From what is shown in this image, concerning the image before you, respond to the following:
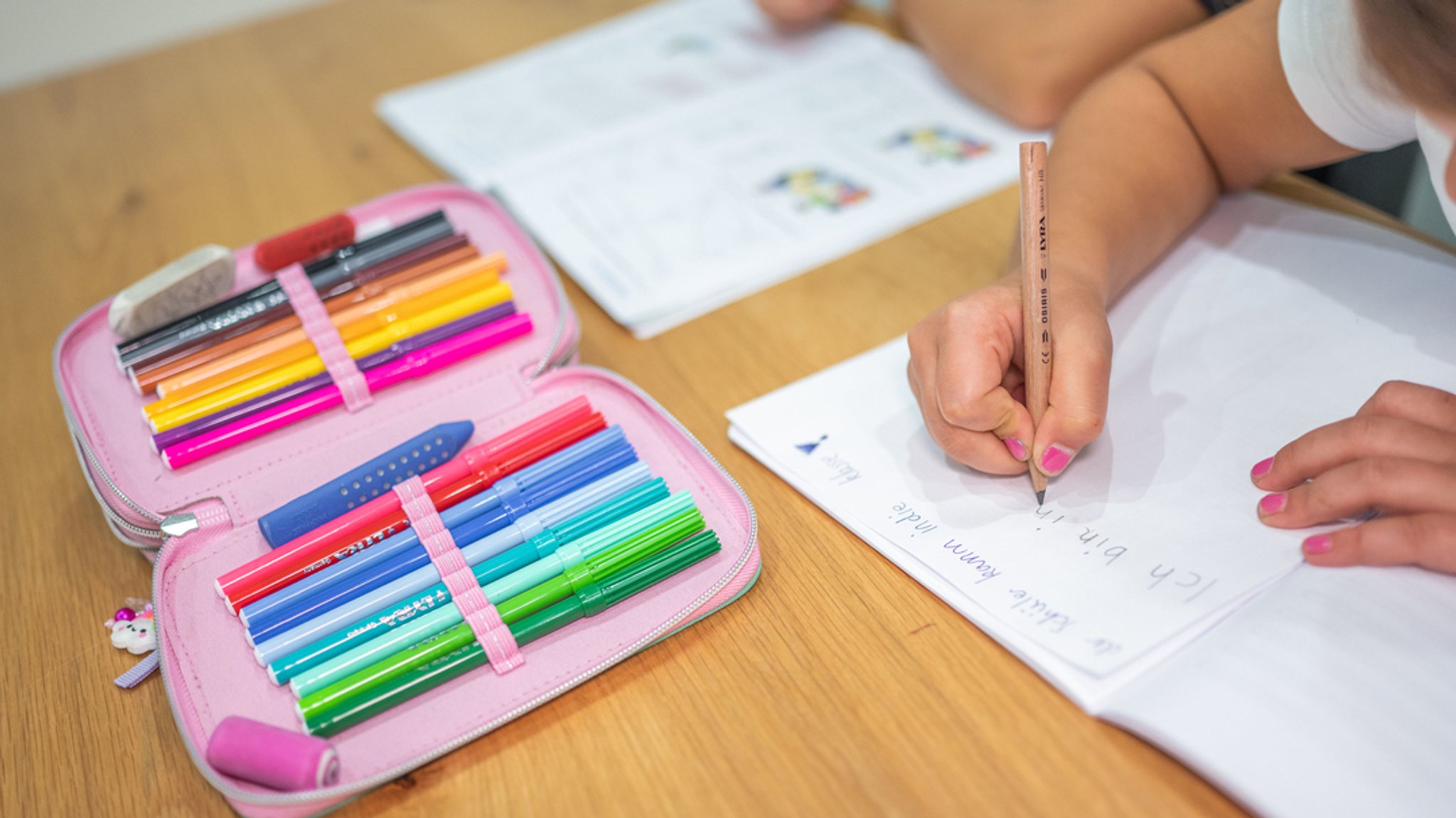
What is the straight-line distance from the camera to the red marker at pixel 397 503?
0.50 m

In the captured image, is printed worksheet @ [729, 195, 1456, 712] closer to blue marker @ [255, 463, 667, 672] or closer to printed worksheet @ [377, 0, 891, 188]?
blue marker @ [255, 463, 667, 672]

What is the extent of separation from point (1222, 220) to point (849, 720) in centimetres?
47

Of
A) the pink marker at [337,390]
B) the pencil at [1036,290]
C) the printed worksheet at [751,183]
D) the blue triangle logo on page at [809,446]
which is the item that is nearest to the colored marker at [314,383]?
the pink marker at [337,390]

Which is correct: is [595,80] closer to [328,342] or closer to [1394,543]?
[328,342]

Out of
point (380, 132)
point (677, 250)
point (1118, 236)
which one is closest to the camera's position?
point (1118, 236)

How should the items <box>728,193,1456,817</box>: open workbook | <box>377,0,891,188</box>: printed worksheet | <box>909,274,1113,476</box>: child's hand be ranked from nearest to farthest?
<box>728,193,1456,817</box>: open workbook → <box>909,274,1113,476</box>: child's hand → <box>377,0,891,188</box>: printed worksheet

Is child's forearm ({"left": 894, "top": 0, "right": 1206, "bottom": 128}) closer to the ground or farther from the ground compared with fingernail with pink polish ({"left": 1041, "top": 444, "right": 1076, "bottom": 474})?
farther from the ground

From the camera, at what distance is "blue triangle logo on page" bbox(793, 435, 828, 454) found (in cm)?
57

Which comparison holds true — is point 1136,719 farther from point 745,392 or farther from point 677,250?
point 677,250

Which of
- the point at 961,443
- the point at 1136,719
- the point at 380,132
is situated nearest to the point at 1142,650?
the point at 1136,719

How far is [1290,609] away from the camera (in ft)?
1.43

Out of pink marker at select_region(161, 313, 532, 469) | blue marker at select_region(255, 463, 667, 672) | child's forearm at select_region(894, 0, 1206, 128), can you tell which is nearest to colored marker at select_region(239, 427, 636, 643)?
blue marker at select_region(255, 463, 667, 672)

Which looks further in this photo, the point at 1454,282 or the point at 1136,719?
the point at 1454,282

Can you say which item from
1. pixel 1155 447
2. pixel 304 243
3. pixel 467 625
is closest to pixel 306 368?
pixel 304 243
